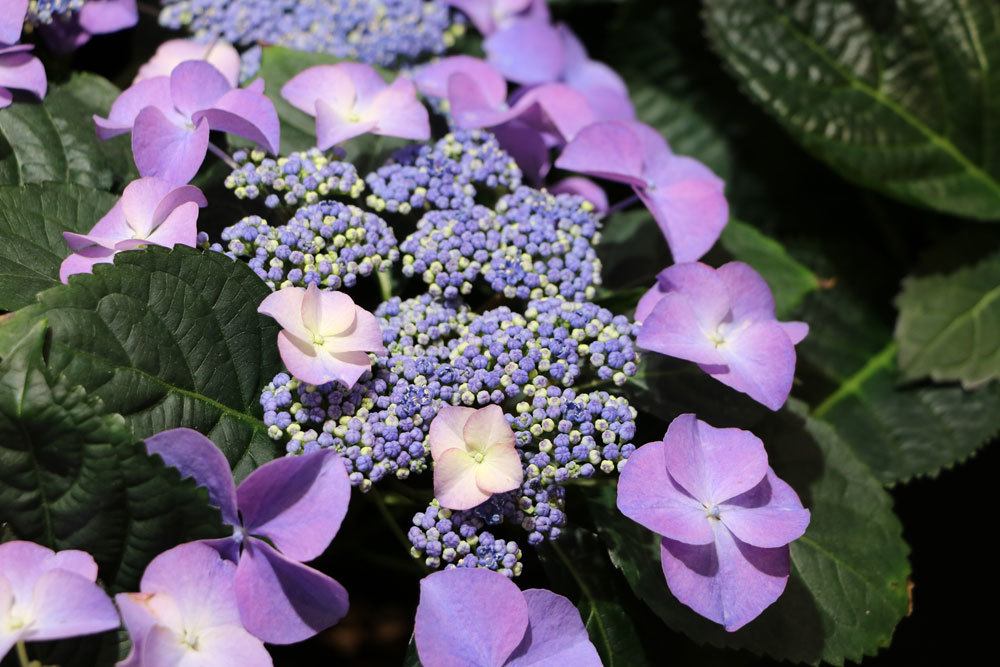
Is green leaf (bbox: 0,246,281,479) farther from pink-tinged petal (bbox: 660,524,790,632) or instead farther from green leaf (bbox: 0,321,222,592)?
pink-tinged petal (bbox: 660,524,790,632)

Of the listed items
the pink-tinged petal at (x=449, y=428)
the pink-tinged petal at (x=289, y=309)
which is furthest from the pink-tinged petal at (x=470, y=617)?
the pink-tinged petal at (x=289, y=309)

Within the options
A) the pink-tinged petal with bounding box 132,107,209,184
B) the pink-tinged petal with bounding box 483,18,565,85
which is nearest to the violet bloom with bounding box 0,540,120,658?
the pink-tinged petal with bounding box 132,107,209,184

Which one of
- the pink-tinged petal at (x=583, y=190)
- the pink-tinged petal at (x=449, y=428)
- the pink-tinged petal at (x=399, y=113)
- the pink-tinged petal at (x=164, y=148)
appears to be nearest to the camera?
the pink-tinged petal at (x=449, y=428)

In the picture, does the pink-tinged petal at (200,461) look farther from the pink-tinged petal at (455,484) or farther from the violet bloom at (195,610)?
the pink-tinged petal at (455,484)

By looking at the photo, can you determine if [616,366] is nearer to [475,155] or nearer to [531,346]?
[531,346]

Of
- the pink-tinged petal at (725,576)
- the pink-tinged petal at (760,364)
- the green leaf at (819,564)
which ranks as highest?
the pink-tinged petal at (760,364)

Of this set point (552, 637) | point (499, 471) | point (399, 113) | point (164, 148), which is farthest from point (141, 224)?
point (552, 637)

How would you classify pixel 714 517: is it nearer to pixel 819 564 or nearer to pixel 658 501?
pixel 658 501
